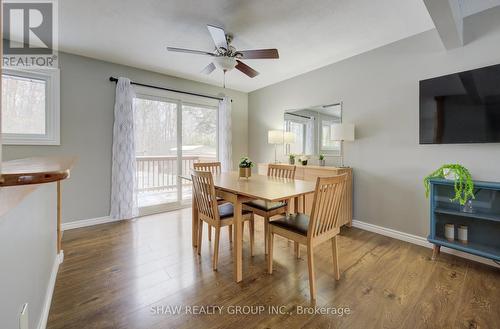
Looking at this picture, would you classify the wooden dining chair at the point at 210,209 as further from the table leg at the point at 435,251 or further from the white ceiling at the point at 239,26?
the table leg at the point at 435,251

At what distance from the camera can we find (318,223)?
1.99 metres

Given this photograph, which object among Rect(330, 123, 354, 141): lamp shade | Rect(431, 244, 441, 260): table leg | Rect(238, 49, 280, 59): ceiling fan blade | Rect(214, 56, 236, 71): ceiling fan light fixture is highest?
Rect(238, 49, 280, 59): ceiling fan blade

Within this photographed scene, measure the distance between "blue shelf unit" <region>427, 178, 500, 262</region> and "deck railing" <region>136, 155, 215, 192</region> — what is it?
12.5 feet

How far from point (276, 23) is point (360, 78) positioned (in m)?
1.50

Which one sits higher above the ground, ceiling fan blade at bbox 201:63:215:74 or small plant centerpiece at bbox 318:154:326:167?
ceiling fan blade at bbox 201:63:215:74

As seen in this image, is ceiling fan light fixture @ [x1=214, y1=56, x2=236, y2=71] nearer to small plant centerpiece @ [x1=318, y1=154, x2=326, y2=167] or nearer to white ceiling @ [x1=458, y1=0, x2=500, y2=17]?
small plant centerpiece @ [x1=318, y1=154, x2=326, y2=167]

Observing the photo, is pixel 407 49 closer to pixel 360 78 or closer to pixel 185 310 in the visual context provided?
pixel 360 78

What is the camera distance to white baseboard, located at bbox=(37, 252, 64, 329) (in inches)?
63.0

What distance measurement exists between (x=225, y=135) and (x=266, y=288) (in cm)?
338

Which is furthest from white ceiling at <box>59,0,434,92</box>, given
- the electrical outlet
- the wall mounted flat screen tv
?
the electrical outlet

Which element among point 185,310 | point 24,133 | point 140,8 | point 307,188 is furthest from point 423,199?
point 24,133

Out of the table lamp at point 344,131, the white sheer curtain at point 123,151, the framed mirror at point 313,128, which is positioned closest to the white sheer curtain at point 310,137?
the framed mirror at point 313,128

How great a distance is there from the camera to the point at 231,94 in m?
5.21

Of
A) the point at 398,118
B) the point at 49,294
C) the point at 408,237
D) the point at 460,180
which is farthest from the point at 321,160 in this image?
the point at 49,294
